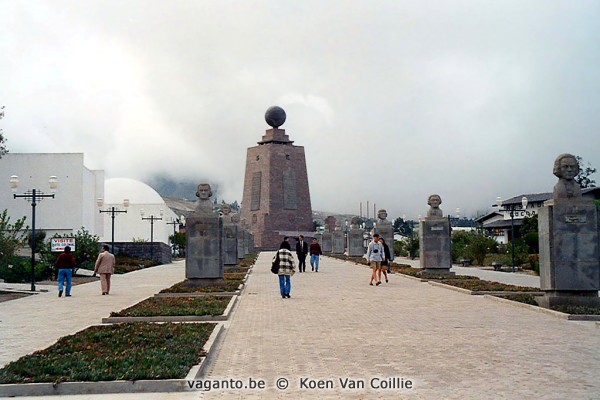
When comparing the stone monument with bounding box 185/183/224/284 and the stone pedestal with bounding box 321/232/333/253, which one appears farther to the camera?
the stone pedestal with bounding box 321/232/333/253

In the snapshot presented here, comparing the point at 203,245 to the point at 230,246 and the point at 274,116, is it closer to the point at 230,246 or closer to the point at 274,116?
the point at 230,246

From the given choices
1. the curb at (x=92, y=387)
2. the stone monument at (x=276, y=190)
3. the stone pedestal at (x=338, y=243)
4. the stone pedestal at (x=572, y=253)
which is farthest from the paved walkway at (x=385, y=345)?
the stone monument at (x=276, y=190)

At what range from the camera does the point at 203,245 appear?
18.8m

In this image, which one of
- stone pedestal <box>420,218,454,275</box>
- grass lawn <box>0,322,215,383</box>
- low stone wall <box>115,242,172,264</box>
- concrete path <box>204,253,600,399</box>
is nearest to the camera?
concrete path <box>204,253,600,399</box>

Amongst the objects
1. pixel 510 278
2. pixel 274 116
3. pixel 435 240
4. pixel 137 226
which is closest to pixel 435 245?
pixel 435 240

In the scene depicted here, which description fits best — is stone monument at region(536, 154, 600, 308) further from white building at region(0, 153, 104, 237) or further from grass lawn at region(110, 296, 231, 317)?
white building at region(0, 153, 104, 237)

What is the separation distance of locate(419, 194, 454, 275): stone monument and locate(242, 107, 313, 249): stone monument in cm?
4147

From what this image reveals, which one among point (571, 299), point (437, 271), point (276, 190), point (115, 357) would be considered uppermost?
point (276, 190)

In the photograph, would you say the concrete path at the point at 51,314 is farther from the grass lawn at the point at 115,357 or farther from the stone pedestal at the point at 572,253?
the stone pedestal at the point at 572,253

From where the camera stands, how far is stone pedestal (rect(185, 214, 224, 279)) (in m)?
18.8

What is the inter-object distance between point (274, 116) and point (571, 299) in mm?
56683

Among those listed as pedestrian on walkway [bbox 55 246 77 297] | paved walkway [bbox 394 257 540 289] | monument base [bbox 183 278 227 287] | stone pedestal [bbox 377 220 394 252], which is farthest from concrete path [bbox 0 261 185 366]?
stone pedestal [bbox 377 220 394 252]

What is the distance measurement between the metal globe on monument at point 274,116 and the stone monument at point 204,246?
50.3m

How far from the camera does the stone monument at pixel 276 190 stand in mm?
66312
